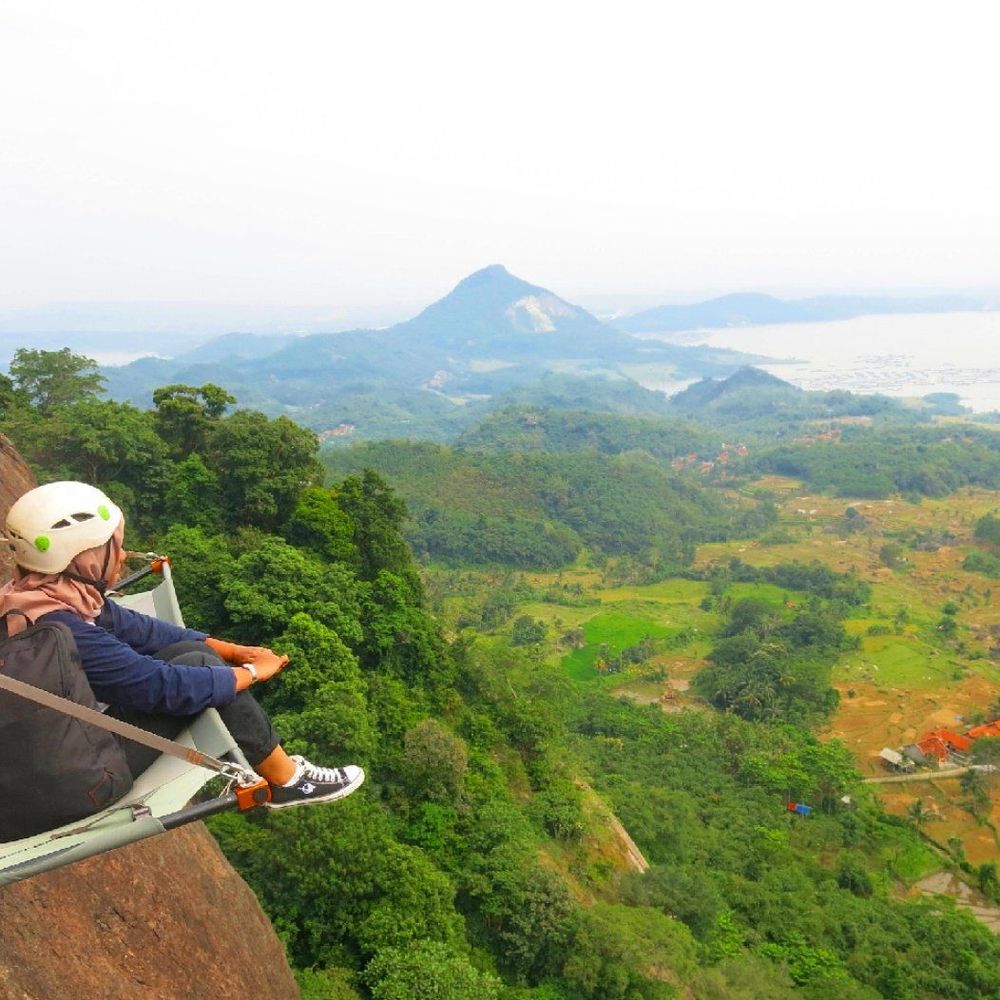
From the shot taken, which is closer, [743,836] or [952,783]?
[743,836]

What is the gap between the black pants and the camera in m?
2.42

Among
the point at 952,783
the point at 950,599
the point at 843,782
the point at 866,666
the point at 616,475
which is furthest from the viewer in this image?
the point at 616,475

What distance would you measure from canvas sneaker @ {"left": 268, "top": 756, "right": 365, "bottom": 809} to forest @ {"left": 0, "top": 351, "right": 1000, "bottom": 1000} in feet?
17.4

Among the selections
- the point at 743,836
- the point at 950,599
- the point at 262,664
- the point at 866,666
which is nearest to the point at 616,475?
the point at 950,599

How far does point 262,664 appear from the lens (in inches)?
110

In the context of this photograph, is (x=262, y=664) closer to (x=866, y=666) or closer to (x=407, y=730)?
(x=407, y=730)

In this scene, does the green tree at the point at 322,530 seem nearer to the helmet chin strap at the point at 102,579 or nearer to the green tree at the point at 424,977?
the green tree at the point at 424,977

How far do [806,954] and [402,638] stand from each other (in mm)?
10971

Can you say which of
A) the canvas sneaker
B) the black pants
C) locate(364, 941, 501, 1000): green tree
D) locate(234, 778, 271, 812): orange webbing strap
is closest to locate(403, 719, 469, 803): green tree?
locate(364, 941, 501, 1000): green tree

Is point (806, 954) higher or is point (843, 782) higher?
point (806, 954)

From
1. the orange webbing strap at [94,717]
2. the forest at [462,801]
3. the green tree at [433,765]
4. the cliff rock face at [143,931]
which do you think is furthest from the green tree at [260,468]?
the orange webbing strap at [94,717]

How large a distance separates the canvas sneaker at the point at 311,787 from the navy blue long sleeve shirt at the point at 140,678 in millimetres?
648

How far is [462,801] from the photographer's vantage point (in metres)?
11.5

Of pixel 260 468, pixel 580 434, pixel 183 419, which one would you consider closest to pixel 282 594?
pixel 260 468
